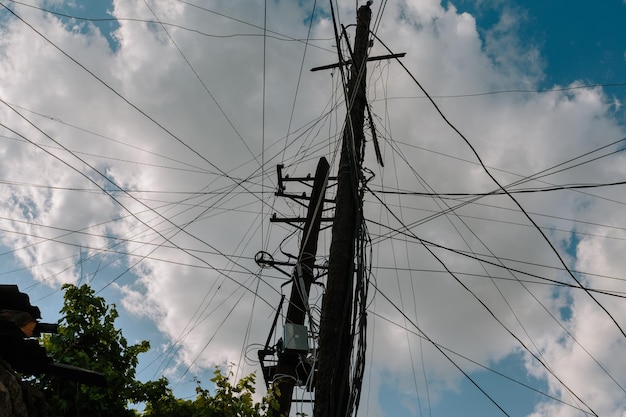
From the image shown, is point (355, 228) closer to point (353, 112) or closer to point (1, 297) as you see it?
point (353, 112)

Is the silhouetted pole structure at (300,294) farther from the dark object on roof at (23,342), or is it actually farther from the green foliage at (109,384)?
the dark object on roof at (23,342)

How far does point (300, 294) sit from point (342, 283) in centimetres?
400

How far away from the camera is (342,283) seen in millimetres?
5344

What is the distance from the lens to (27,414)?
4.50 m

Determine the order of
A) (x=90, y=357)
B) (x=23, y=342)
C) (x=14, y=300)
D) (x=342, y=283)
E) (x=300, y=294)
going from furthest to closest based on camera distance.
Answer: (x=300, y=294)
(x=90, y=357)
(x=342, y=283)
(x=23, y=342)
(x=14, y=300)

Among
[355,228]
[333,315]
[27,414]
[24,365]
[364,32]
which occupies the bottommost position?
[27,414]

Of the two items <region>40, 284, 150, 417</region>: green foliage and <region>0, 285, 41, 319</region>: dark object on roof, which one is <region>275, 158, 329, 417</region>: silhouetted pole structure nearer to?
<region>40, 284, 150, 417</region>: green foliage

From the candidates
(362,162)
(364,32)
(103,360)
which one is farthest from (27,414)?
(364,32)

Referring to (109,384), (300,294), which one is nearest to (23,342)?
(109,384)

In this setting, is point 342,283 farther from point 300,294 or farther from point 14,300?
point 300,294

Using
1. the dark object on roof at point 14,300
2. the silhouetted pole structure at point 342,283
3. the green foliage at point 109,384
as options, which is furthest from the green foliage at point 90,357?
the silhouetted pole structure at point 342,283

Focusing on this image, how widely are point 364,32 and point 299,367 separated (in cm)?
594

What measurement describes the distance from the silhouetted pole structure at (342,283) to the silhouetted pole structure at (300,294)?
1798mm

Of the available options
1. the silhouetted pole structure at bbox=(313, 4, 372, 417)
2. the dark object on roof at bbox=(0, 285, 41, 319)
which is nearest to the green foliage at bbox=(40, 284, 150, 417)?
the dark object on roof at bbox=(0, 285, 41, 319)
